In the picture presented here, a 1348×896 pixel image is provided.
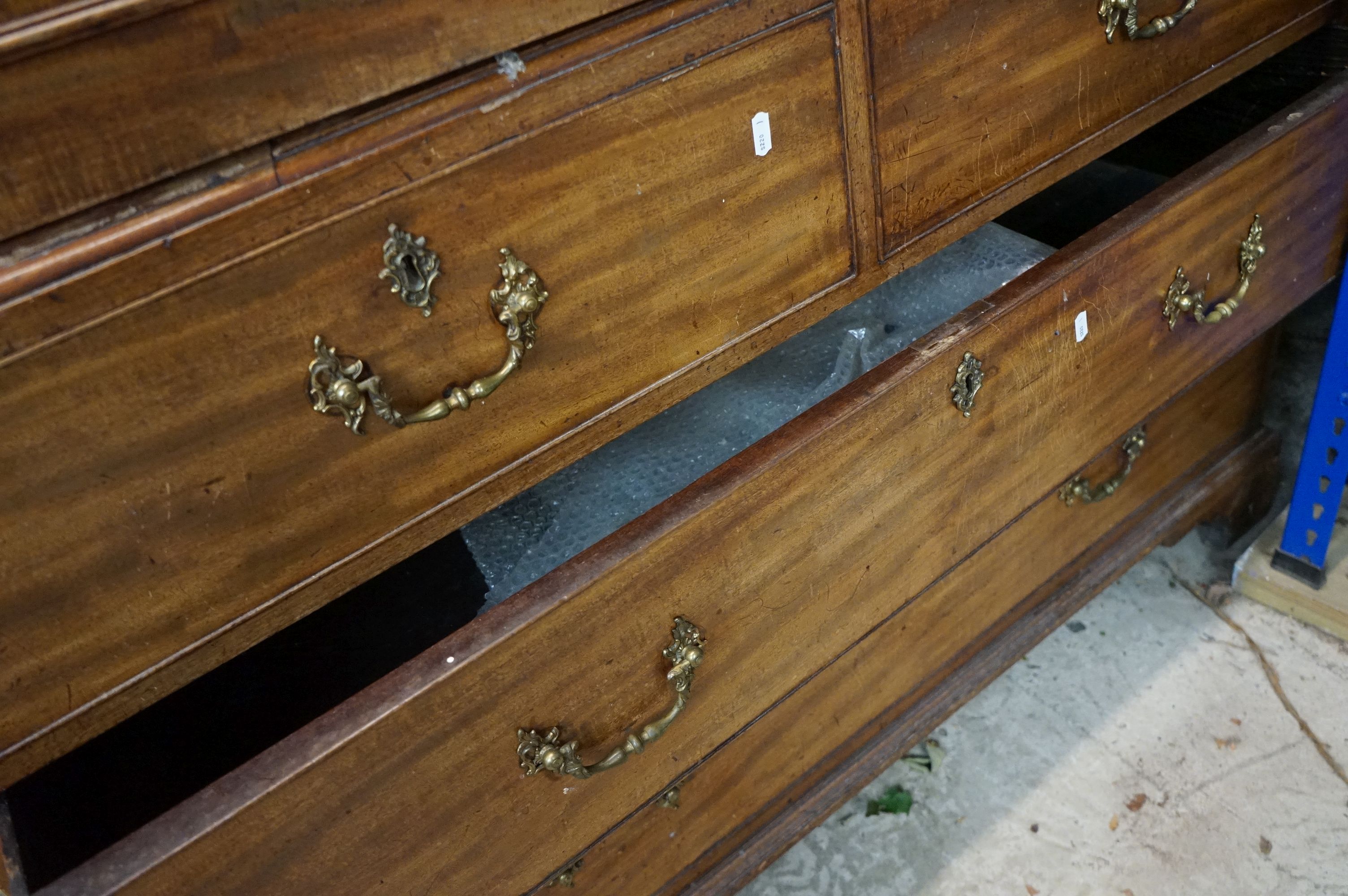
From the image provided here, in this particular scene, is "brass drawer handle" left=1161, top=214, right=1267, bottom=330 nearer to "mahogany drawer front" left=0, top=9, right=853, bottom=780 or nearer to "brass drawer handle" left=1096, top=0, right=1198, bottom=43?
"brass drawer handle" left=1096, top=0, right=1198, bottom=43

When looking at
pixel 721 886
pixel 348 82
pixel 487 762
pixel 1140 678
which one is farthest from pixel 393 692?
pixel 1140 678

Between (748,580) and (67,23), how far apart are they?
0.44 metres

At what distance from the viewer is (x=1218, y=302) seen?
2.84 feet

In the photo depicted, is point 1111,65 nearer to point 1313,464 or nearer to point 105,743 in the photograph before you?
point 1313,464

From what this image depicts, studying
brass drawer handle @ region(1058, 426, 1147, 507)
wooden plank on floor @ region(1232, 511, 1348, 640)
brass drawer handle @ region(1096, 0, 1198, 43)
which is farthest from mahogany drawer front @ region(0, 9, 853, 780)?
wooden plank on floor @ region(1232, 511, 1348, 640)

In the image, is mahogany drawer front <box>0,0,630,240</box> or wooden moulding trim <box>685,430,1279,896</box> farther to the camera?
wooden moulding trim <box>685,430,1279,896</box>

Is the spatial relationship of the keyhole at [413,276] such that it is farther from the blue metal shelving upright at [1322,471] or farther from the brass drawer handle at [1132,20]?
the blue metal shelving upright at [1322,471]

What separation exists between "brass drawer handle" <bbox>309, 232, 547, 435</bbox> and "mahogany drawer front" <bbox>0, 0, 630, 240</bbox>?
0.08m

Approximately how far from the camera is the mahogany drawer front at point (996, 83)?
64 cm

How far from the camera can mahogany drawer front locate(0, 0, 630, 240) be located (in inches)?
15.3

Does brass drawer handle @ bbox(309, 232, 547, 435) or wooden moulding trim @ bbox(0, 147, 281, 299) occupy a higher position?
wooden moulding trim @ bbox(0, 147, 281, 299)

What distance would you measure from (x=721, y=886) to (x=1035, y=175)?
59cm

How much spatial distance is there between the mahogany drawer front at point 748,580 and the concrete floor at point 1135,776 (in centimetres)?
33

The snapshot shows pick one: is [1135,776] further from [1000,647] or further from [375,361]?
[375,361]
